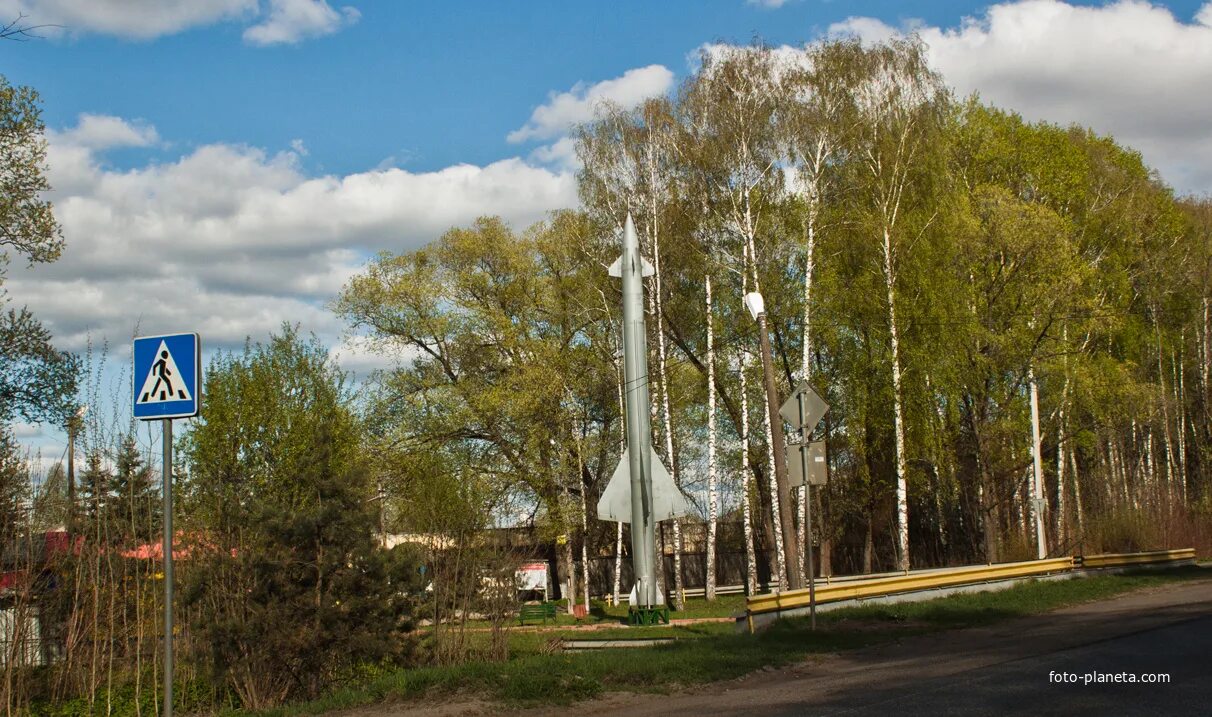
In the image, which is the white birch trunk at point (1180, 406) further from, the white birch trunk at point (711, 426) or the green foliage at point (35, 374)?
the green foliage at point (35, 374)

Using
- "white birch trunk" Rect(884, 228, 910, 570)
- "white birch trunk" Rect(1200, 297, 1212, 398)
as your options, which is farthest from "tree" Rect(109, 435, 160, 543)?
"white birch trunk" Rect(1200, 297, 1212, 398)

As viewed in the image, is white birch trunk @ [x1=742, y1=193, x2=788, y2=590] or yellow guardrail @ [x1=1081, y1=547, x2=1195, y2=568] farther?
white birch trunk @ [x1=742, y1=193, x2=788, y2=590]

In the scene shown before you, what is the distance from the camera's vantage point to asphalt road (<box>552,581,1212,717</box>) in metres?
8.59

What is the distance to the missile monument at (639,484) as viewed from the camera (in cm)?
2731

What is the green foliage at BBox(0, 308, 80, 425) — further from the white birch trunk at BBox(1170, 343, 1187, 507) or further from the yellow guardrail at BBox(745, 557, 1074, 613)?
the white birch trunk at BBox(1170, 343, 1187, 507)

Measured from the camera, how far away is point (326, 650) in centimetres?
1262

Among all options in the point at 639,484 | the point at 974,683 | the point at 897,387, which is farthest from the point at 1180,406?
the point at 974,683

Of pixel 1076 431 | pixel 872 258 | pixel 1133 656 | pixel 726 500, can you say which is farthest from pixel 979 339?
pixel 1133 656

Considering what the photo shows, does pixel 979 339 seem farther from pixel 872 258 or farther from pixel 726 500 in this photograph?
pixel 726 500

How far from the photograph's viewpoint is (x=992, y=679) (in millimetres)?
9969

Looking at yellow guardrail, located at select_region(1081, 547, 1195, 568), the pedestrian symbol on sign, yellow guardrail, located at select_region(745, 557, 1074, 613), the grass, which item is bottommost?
the grass

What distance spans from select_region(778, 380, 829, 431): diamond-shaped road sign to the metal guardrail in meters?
3.17

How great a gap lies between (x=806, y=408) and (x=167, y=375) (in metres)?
9.91

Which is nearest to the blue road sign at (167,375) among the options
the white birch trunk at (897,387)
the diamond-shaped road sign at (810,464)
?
the diamond-shaped road sign at (810,464)
